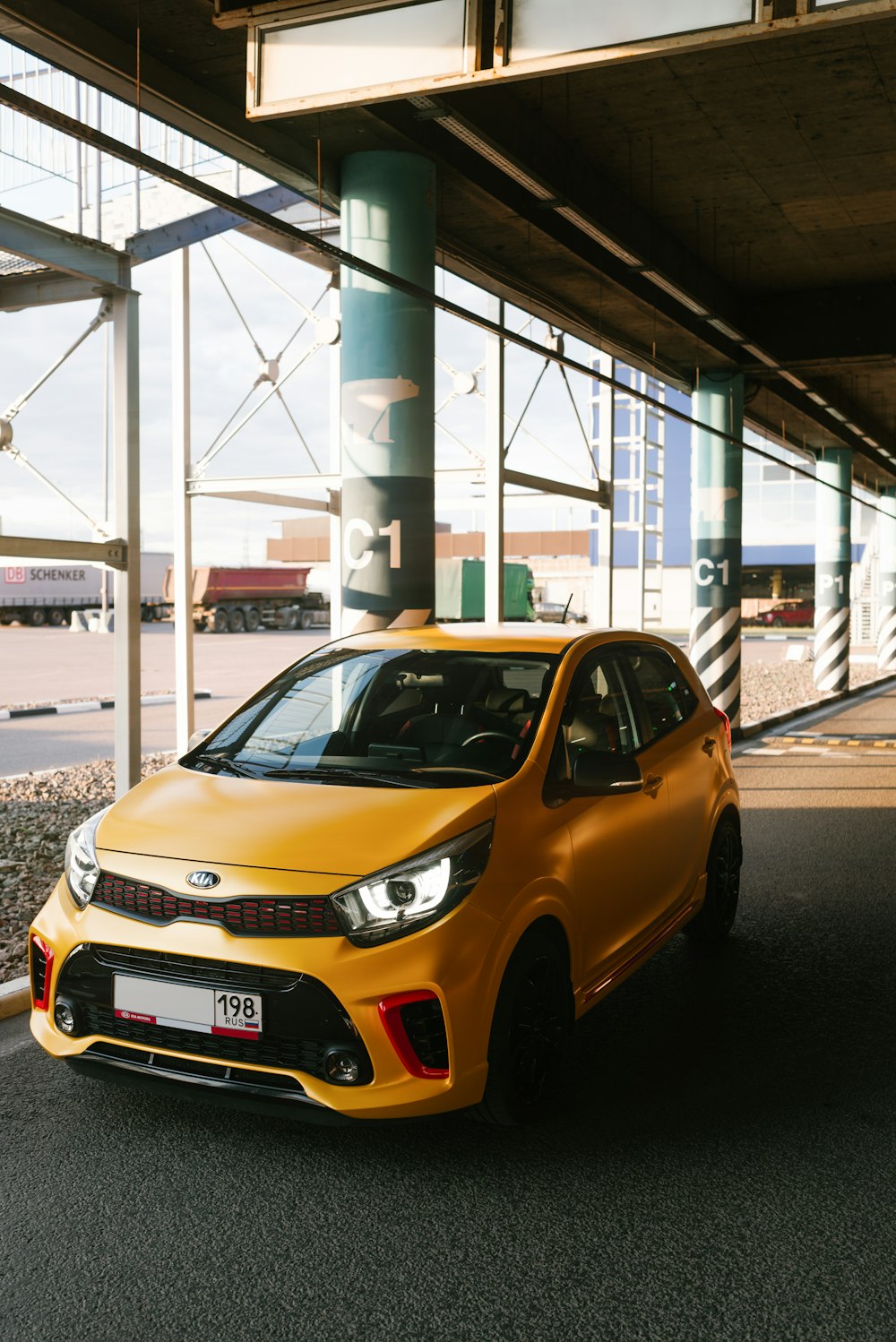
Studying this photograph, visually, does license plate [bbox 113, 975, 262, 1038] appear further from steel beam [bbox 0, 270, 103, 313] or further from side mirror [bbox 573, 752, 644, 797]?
steel beam [bbox 0, 270, 103, 313]

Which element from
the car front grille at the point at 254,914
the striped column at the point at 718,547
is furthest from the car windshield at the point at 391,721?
the striped column at the point at 718,547

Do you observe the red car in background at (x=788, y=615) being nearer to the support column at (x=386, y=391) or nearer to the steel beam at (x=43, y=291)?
the support column at (x=386, y=391)

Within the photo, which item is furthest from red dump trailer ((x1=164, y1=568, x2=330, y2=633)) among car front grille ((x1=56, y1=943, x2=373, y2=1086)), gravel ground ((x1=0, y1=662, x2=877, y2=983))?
car front grille ((x1=56, y1=943, x2=373, y2=1086))

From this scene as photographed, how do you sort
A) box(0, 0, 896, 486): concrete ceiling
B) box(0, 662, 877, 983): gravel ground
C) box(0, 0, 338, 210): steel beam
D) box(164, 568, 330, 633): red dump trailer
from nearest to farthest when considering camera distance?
box(0, 662, 877, 983): gravel ground → box(0, 0, 338, 210): steel beam → box(0, 0, 896, 486): concrete ceiling → box(164, 568, 330, 633): red dump trailer

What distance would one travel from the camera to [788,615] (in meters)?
62.6

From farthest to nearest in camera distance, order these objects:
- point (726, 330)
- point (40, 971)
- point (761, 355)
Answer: point (761, 355) → point (726, 330) → point (40, 971)

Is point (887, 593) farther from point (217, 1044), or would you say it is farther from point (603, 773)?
point (217, 1044)

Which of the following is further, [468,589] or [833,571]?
[468,589]

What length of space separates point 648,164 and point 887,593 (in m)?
24.5

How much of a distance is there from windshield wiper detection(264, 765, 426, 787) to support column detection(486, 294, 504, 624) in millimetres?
8343

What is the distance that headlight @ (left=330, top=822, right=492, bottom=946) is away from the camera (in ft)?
11.7

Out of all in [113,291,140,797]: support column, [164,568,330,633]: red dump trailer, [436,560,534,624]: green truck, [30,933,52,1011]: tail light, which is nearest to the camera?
[30,933,52,1011]: tail light

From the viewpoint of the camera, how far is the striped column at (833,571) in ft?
78.6

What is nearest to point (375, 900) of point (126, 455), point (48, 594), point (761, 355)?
point (126, 455)
